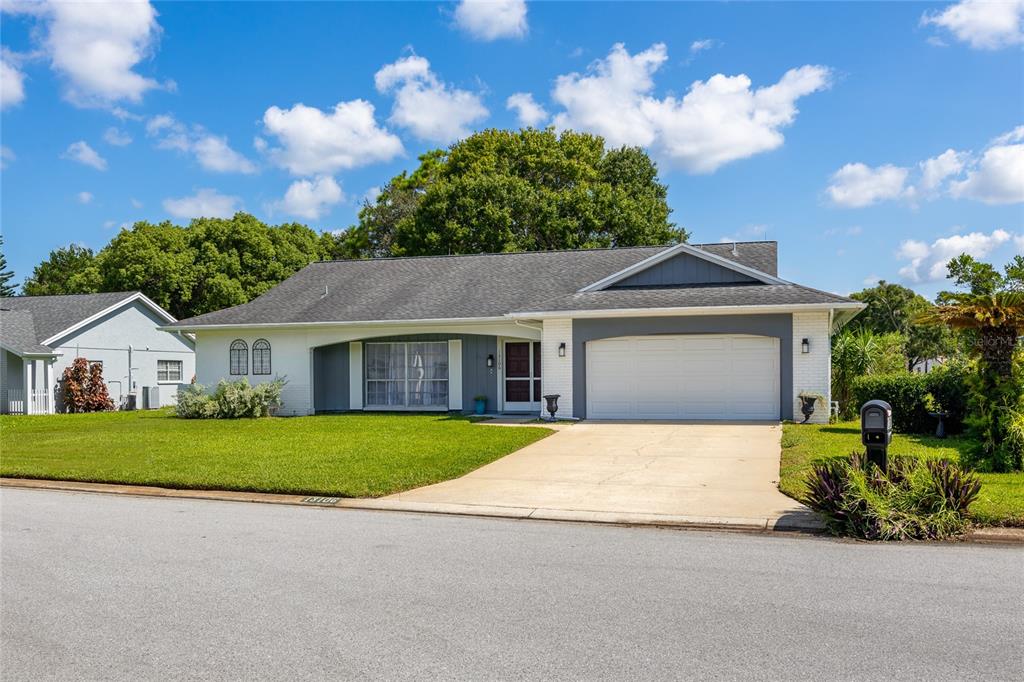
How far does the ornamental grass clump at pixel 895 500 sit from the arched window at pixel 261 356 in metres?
18.3

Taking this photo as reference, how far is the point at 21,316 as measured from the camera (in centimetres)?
3020

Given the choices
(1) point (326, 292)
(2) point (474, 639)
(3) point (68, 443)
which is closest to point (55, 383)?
(1) point (326, 292)

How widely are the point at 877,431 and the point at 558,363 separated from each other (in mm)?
11912

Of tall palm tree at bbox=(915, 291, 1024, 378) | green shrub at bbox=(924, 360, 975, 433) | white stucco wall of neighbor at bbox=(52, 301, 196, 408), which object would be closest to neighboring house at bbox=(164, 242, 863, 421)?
green shrub at bbox=(924, 360, 975, 433)

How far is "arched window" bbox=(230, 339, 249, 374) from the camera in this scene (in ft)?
77.8

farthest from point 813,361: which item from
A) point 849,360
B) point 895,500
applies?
point 895,500

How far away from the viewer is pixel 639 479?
441 inches

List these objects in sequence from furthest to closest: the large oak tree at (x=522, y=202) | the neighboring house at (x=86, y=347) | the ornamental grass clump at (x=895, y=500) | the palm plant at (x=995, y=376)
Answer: the large oak tree at (x=522, y=202) < the neighboring house at (x=86, y=347) < the palm plant at (x=995, y=376) < the ornamental grass clump at (x=895, y=500)

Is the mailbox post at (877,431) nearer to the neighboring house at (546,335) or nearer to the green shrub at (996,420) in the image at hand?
the green shrub at (996,420)

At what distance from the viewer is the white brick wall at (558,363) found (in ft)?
64.6

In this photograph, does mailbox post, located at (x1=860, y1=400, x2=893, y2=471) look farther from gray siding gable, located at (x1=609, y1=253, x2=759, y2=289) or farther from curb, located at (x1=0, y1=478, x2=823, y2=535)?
gray siding gable, located at (x1=609, y1=253, x2=759, y2=289)

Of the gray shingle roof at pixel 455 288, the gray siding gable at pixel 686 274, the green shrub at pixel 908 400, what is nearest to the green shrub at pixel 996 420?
the green shrub at pixel 908 400

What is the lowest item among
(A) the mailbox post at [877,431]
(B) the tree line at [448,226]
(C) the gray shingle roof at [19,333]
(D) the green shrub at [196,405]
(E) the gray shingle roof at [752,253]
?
(D) the green shrub at [196,405]

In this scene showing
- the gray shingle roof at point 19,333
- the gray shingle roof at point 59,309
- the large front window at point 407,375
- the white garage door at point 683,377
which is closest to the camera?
the white garage door at point 683,377
